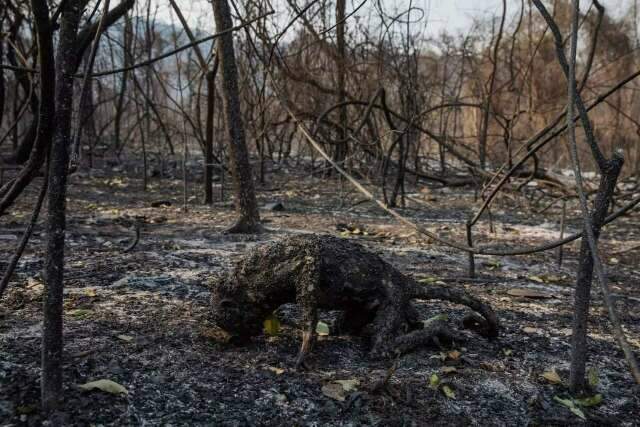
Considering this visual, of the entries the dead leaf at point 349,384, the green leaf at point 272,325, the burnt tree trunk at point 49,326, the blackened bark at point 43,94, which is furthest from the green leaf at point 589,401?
the blackened bark at point 43,94

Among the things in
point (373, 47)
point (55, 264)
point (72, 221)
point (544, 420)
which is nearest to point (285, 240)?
point (55, 264)

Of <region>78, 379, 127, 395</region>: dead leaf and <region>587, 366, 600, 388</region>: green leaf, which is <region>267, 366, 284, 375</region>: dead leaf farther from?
<region>587, 366, 600, 388</region>: green leaf

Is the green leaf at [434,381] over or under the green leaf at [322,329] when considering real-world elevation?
under

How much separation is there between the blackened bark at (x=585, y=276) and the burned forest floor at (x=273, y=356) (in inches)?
4.1

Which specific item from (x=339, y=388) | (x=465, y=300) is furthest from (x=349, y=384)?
(x=465, y=300)

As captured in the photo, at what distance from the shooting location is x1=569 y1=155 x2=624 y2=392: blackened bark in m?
1.80

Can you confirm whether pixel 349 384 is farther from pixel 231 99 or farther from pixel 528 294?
pixel 231 99

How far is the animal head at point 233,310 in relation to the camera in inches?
82.5

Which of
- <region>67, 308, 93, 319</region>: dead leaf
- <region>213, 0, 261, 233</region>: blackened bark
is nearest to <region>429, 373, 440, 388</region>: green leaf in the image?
<region>67, 308, 93, 319</region>: dead leaf

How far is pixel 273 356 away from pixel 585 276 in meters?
1.13

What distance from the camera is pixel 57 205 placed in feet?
5.04

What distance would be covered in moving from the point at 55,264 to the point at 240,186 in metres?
2.93

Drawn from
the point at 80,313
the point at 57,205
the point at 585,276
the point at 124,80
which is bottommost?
the point at 80,313

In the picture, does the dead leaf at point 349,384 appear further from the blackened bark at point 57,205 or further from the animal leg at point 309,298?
the blackened bark at point 57,205
